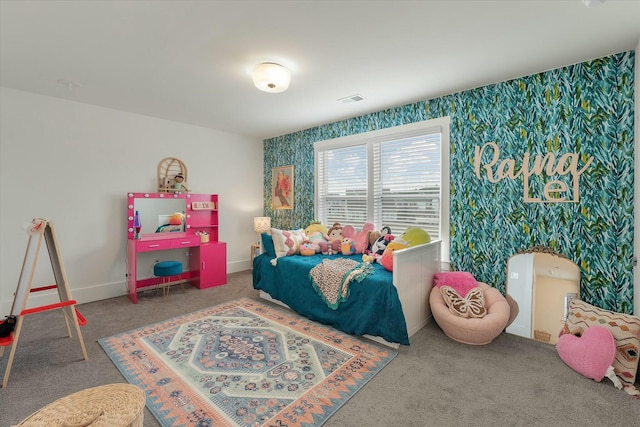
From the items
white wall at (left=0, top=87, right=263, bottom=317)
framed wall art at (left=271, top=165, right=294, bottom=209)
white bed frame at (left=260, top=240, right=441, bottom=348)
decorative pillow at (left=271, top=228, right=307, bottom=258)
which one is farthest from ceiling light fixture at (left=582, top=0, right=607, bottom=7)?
white wall at (left=0, top=87, right=263, bottom=317)

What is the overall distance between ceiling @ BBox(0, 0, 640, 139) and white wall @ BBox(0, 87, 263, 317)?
1.55 ft

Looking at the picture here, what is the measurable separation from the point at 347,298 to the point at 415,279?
0.69 m

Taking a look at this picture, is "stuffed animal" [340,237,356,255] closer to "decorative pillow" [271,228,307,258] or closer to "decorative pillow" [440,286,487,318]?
"decorative pillow" [271,228,307,258]

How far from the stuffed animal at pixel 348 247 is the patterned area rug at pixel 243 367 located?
39.1 inches

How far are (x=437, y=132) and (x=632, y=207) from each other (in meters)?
1.82

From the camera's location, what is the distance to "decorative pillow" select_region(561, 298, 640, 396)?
80.1 inches

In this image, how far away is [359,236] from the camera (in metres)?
3.86

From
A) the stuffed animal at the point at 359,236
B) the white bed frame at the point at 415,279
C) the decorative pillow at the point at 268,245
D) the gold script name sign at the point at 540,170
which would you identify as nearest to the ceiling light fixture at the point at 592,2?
the gold script name sign at the point at 540,170

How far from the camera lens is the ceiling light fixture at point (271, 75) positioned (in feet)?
8.35

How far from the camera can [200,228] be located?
4.71 m

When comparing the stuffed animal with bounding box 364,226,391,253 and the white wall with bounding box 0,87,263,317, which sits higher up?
the white wall with bounding box 0,87,263,317

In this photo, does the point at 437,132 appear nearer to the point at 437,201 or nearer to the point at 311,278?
the point at 437,201

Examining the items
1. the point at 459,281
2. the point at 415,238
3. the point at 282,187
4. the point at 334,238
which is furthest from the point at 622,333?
the point at 282,187

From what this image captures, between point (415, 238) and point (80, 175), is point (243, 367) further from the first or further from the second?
point (80, 175)
